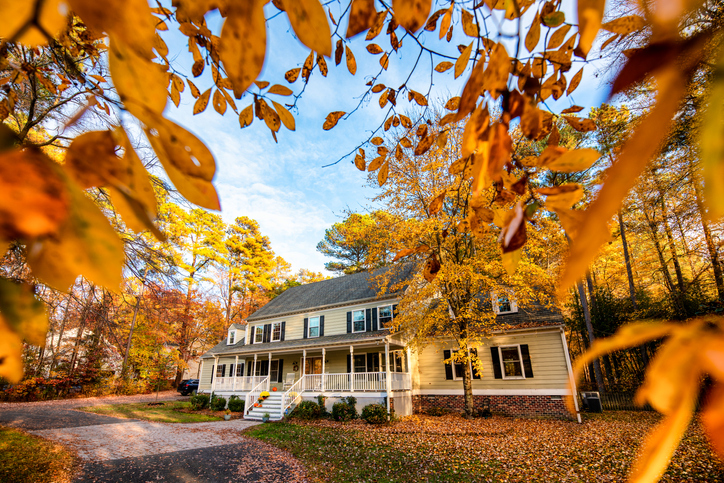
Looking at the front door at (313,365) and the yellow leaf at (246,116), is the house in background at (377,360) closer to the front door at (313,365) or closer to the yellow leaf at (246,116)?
the front door at (313,365)

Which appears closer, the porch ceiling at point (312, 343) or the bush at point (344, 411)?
the bush at point (344, 411)

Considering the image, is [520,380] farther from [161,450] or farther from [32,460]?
[32,460]

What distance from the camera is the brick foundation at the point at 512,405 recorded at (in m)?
12.9

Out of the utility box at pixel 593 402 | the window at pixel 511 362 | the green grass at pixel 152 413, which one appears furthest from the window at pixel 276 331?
the utility box at pixel 593 402

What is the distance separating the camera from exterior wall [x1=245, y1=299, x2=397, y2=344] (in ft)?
58.5

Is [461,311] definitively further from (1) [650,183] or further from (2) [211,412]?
(2) [211,412]

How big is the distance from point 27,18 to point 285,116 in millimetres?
1057

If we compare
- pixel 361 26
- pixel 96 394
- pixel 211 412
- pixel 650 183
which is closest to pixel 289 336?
pixel 211 412

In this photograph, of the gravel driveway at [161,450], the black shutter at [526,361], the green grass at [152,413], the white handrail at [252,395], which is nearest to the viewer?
the gravel driveway at [161,450]

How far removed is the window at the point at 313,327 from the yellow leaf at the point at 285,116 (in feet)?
61.7

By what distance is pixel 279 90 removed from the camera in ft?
4.17

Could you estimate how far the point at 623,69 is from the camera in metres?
0.43

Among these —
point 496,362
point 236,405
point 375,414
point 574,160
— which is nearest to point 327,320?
point 236,405

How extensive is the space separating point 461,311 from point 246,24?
1306 centimetres
